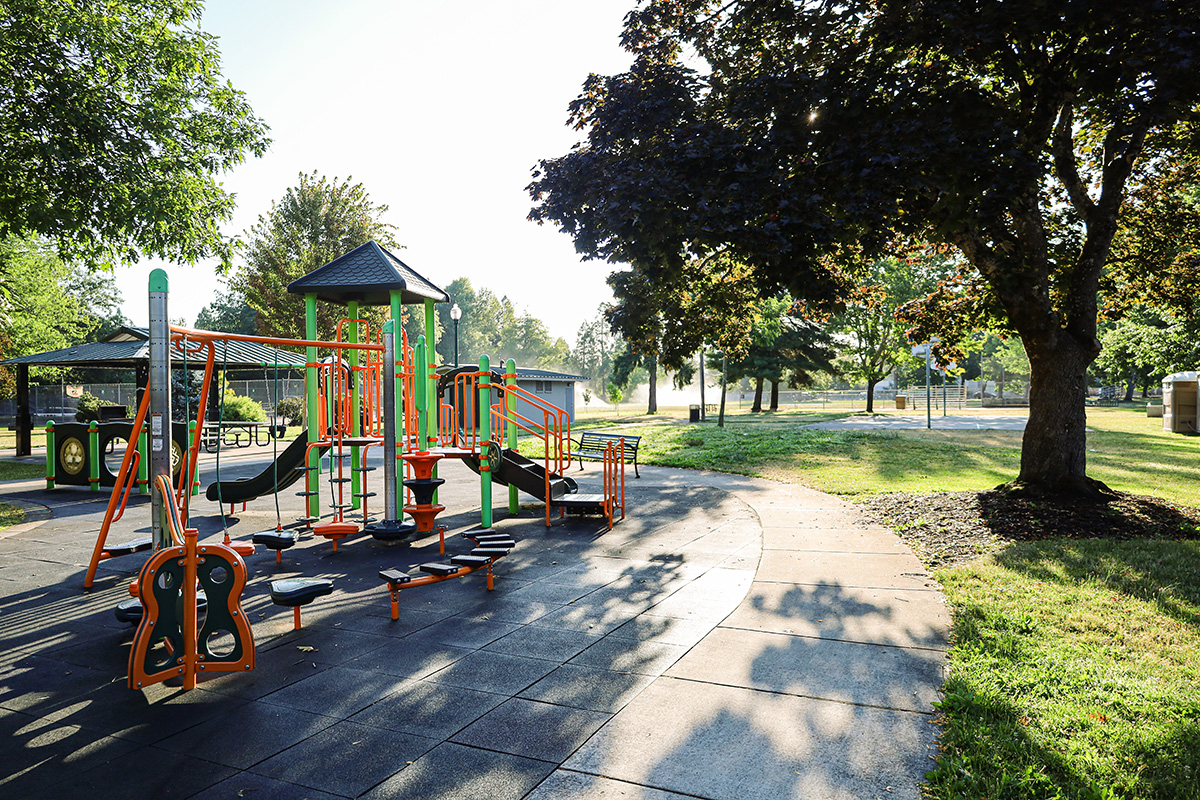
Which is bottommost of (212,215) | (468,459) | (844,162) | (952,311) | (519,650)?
(519,650)

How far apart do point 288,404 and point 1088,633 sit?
34.6 metres

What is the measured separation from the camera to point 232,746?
3.52 meters

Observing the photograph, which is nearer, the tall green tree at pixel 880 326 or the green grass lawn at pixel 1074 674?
the green grass lawn at pixel 1074 674

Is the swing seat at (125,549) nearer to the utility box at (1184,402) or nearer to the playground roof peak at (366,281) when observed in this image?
the playground roof peak at (366,281)

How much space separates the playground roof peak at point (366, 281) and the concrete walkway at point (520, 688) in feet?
13.4

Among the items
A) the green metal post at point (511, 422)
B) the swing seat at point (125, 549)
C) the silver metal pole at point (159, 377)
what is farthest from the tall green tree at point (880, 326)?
the silver metal pole at point (159, 377)

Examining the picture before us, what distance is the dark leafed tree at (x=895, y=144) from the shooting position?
7.09m

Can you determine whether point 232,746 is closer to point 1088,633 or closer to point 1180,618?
point 1088,633

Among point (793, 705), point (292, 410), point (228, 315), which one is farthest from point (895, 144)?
point (228, 315)

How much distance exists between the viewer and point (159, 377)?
4.79 m

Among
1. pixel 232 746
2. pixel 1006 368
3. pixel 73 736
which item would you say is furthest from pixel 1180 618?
pixel 1006 368

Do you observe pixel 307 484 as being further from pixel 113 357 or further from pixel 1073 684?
pixel 113 357

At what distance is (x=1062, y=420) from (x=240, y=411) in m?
31.9

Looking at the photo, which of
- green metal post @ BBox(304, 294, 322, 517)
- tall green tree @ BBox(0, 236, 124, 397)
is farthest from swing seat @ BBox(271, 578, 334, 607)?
tall green tree @ BBox(0, 236, 124, 397)
